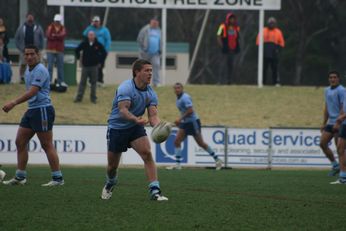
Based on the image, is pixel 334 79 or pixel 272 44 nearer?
pixel 334 79

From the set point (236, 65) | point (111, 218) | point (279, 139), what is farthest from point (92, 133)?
point (236, 65)

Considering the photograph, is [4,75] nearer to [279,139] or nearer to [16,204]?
[279,139]

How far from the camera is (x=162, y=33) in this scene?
30.0 metres

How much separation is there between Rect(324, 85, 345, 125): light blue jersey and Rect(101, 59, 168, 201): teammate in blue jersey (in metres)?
7.72

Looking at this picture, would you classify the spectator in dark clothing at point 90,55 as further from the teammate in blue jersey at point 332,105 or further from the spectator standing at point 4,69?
the teammate in blue jersey at point 332,105

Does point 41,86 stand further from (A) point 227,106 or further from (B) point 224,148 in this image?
(A) point 227,106

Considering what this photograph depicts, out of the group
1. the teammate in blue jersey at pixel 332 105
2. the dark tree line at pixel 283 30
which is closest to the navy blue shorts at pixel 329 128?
the teammate in blue jersey at pixel 332 105

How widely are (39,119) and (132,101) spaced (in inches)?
96.8

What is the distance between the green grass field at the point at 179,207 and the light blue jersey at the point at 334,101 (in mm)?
3159

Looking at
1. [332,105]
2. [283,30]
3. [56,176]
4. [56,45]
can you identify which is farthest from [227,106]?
[283,30]

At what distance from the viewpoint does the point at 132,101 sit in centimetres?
1149

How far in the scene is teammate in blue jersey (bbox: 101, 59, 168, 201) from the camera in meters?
11.4

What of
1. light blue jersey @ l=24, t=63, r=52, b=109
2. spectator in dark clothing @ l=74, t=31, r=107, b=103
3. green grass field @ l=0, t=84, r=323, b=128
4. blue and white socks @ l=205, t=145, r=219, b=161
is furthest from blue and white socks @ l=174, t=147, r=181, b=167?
light blue jersey @ l=24, t=63, r=52, b=109

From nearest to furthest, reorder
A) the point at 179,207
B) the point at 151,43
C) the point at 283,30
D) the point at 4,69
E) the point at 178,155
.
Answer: the point at 179,207 → the point at 178,155 → the point at 4,69 → the point at 151,43 → the point at 283,30
